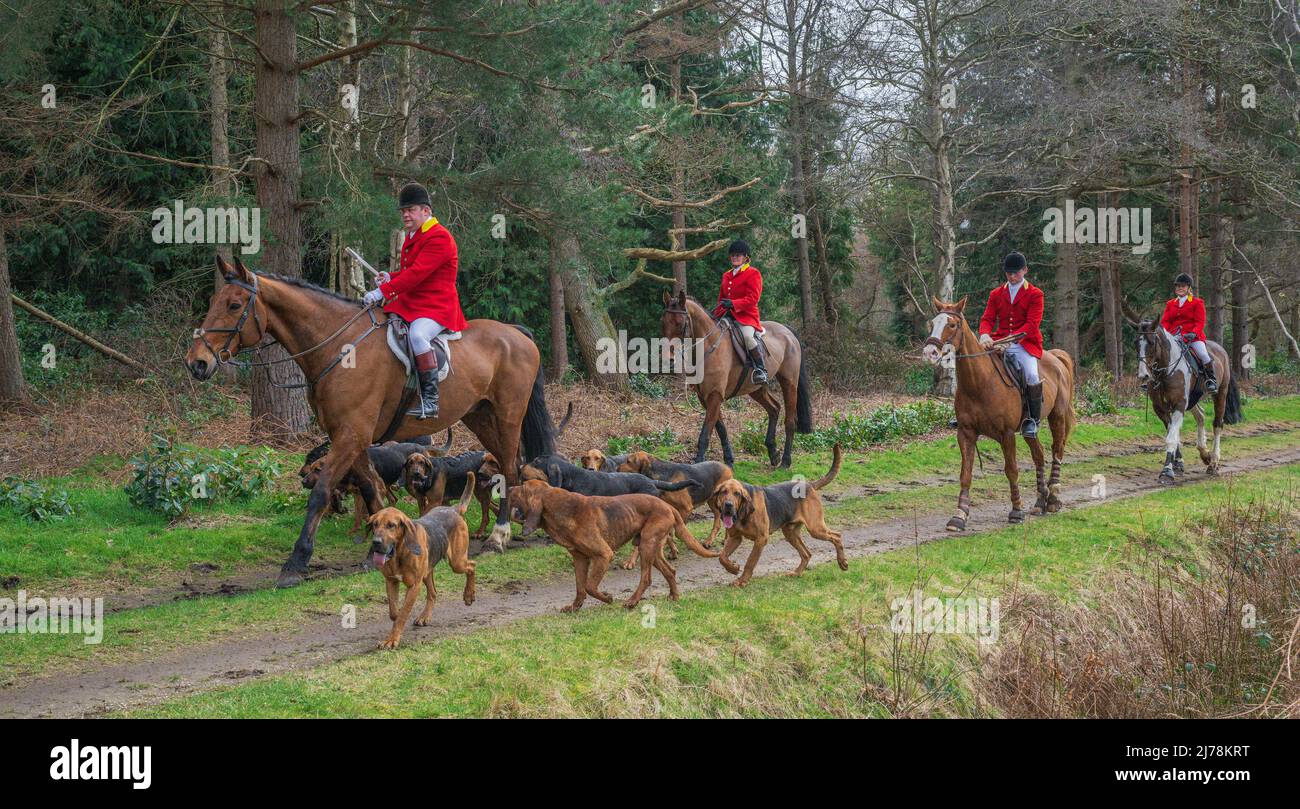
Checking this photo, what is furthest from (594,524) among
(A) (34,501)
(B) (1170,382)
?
(B) (1170,382)

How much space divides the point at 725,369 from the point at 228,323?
743cm

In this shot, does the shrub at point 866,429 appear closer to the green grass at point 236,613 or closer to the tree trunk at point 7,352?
the green grass at point 236,613

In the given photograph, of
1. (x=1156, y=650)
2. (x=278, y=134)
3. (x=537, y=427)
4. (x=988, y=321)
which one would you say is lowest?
(x=1156, y=650)

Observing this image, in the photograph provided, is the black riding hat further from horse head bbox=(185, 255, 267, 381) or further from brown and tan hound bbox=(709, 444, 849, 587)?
brown and tan hound bbox=(709, 444, 849, 587)

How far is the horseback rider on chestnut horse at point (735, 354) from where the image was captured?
14.6 meters

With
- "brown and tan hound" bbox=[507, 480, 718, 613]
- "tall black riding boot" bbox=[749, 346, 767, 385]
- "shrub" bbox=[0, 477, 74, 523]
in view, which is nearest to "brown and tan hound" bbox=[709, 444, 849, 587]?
"brown and tan hound" bbox=[507, 480, 718, 613]

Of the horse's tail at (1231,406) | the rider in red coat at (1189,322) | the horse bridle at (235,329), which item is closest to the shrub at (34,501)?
the horse bridle at (235,329)

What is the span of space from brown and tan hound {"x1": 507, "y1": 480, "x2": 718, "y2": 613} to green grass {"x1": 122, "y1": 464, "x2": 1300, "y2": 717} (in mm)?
297

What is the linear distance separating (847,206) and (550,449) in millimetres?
18975

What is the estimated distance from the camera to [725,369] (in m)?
14.9

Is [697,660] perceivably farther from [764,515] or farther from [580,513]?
[764,515]

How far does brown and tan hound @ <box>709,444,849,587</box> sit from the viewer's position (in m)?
9.07

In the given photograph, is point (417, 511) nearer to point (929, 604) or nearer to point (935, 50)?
point (929, 604)

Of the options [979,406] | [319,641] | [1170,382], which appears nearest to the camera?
[319,641]
